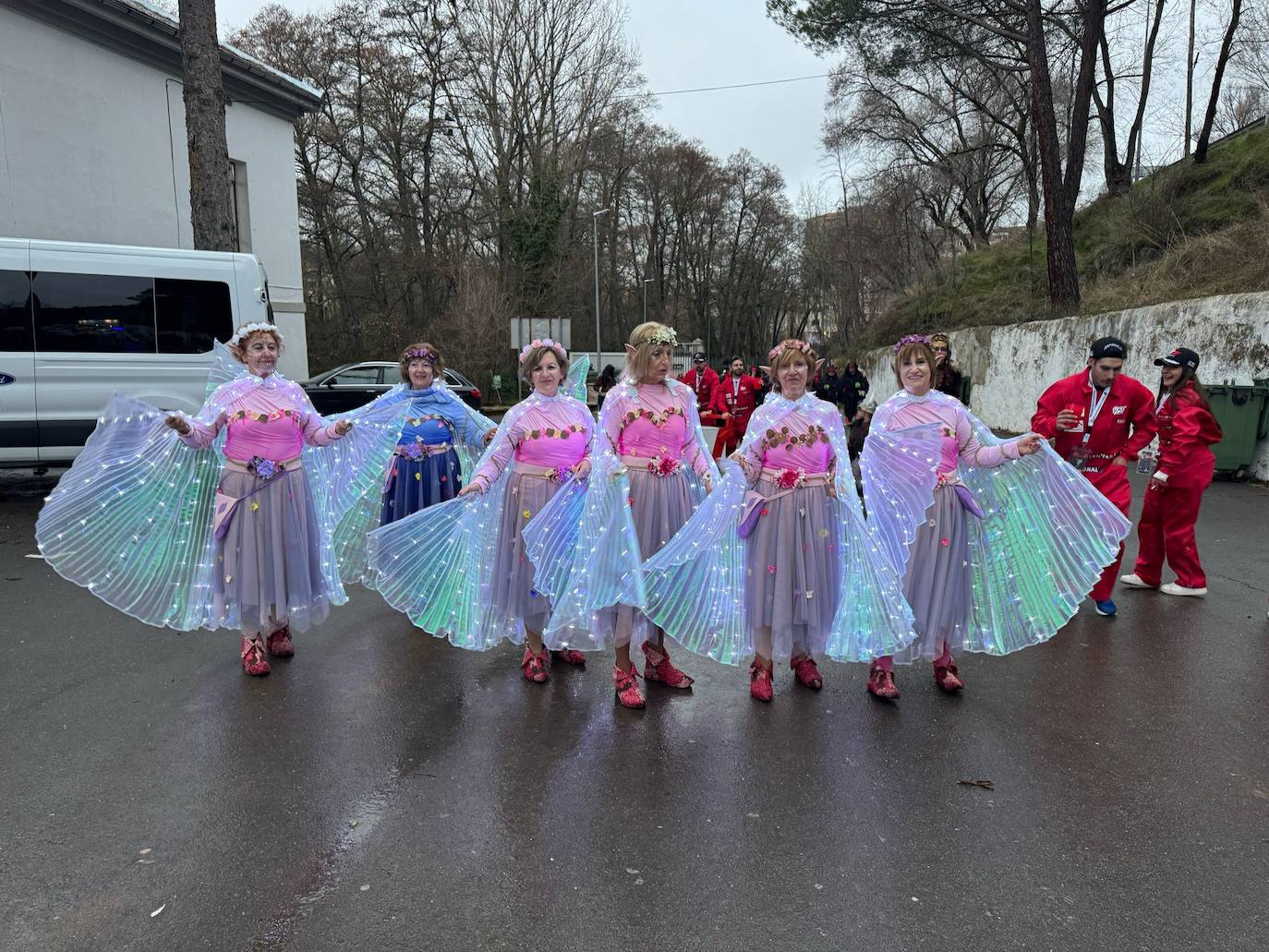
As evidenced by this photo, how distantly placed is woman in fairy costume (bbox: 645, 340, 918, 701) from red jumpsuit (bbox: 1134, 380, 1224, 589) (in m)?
3.11

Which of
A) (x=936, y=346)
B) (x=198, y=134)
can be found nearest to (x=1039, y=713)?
(x=936, y=346)

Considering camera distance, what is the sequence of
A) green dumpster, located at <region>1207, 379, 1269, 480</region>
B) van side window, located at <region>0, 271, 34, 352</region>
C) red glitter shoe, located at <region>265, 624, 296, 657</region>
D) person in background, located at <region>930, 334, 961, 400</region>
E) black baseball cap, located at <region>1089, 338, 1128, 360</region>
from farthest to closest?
green dumpster, located at <region>1207, 379, 1269, 480</region> → van side window, located at <region>0, 271, 34, 352</region> → person in background, located at <region>930, 334, 961, 400</region> → black baseball cap, located at <region>1089, 338, 1128, 360</region> → red glitter shoe, located at <region>265, 624, 296, 657</region>

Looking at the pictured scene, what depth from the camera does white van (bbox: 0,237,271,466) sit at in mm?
8812

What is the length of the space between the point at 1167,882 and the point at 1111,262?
2005cm

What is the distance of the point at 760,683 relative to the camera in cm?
429

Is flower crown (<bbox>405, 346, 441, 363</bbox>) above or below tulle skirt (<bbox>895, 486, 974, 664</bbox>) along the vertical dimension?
above

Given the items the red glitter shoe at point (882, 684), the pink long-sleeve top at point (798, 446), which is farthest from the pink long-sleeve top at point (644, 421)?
the red glitter shoe at point (882, 684)

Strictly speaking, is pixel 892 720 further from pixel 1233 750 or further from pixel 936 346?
pixel 936 346

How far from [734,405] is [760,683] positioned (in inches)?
306

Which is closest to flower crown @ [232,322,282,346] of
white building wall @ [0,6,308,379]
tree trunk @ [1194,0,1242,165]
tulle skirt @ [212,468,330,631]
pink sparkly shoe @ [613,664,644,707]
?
tulle skirt @ [212,468,330,631]

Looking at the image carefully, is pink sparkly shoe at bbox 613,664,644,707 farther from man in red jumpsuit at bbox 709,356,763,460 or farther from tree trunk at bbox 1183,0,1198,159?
tree trunk at bbox 1183,0,1198,159

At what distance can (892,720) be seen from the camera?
159 inches

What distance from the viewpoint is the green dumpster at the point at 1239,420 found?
10.2m

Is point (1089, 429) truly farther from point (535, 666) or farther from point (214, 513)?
point (214, 513)
